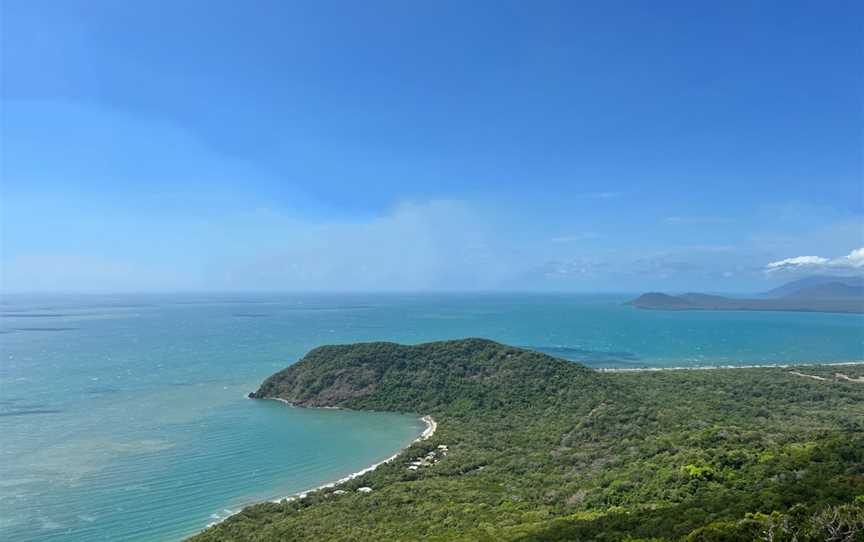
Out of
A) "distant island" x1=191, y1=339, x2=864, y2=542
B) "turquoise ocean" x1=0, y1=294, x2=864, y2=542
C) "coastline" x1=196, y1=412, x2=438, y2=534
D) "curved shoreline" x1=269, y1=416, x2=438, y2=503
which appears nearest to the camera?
"distant island" x1=191, y1=339, x2=864, y2=542

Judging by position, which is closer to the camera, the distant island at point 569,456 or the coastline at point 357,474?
the distant island at point 569,456

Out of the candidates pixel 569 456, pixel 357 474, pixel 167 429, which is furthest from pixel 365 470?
pixel 167 429

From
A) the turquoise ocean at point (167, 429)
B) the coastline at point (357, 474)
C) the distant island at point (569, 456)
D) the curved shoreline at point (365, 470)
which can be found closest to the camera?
the distant island at point (569, 456)

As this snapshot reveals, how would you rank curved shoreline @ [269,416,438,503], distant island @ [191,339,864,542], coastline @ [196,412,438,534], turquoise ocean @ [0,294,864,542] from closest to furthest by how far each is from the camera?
distant island @ [191,339,864,542] → turquoise ocean @ [0,294,864,542] → coastline @ [196,412,438,534] → curved shoreline @ [269,416,438,503]

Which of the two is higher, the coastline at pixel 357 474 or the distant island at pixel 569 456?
the distant island at pixel 569 456

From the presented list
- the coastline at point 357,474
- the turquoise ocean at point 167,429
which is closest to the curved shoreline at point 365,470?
the coastline at point 357,474

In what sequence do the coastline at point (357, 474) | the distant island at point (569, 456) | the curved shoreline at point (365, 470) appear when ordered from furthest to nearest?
the curved shoreline at point (365, 470), the coastline at point (357, 474), the distant island at point (569, 456)

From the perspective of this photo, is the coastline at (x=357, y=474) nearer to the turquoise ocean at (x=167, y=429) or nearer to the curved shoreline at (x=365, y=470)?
the curved shoreline at (x=365, y=470)

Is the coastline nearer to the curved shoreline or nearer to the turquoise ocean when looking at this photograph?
the curved shoreline

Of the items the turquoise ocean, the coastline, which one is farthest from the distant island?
the turquoise ocean

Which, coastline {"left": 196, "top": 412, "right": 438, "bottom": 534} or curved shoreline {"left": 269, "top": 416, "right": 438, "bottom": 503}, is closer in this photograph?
coastline {"left": 196, "top": 412, "right": 438, "bottom": 534}
